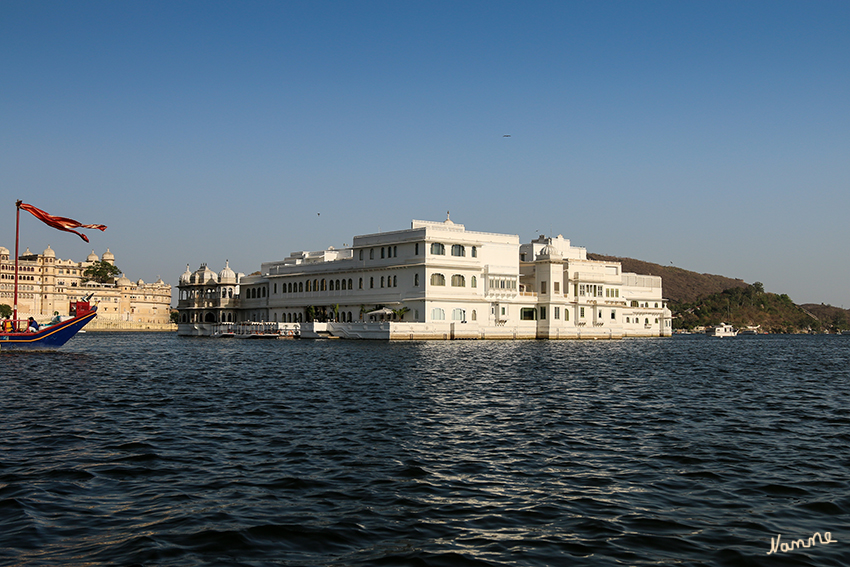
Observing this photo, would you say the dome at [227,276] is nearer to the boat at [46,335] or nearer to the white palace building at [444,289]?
the white palace building at [444,289]

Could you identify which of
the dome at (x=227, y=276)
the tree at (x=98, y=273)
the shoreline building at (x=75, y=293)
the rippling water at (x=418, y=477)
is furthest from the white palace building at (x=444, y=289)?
the tree at (x=98, y=273)

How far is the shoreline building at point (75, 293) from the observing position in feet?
494

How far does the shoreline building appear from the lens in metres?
150

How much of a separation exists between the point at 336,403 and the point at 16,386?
12.3 meters

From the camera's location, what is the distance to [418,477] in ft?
41.9

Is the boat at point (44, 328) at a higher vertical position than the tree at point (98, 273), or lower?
lower

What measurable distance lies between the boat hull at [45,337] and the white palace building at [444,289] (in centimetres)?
2876

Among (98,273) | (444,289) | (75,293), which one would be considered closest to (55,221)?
(444,289)

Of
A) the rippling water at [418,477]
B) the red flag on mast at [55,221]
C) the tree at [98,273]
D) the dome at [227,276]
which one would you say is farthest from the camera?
the tree at [98,273]

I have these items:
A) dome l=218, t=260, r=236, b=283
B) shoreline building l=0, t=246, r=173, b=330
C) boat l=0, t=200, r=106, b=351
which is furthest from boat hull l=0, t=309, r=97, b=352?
shoreline building l=0, t=246, r=173, b=330

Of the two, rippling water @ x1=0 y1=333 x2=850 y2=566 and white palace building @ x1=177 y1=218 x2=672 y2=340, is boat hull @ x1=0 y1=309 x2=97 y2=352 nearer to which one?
rippling water @ x1=0 y1=333 x2=850 y2=566

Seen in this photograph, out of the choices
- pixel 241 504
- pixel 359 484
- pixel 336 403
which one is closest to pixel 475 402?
pixel 336 403

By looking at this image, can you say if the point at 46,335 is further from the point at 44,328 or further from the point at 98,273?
the point at 98,273

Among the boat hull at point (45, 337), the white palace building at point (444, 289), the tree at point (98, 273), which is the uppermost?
the tree at point (98, 273)
